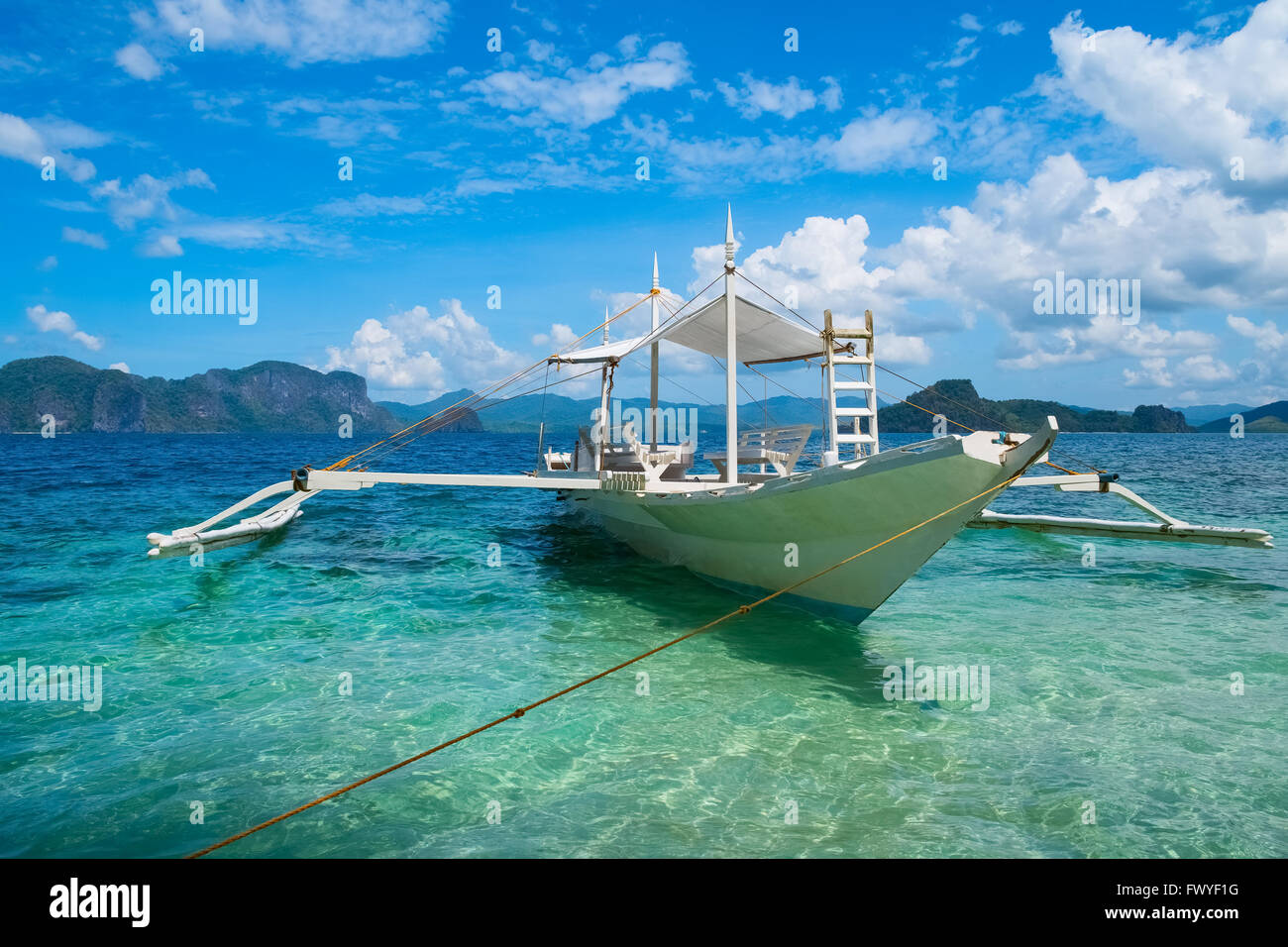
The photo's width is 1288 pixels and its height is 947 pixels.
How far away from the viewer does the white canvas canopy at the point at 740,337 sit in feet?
43.2

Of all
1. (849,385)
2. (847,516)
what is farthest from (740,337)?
(847,516)

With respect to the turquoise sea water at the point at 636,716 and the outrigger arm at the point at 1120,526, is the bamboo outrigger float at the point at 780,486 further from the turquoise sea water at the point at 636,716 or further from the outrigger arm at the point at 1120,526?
the turquoise sea water at the point at 636,716

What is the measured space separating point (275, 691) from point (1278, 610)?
51.8ft

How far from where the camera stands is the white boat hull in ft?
25.9

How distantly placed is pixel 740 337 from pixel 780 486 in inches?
234

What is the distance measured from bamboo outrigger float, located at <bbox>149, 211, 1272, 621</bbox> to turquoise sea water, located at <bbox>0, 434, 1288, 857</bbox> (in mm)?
923

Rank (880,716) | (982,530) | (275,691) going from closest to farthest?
1. (880,716)
2. (275,691)
3. (982,530)

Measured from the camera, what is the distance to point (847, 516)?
30.9 ft

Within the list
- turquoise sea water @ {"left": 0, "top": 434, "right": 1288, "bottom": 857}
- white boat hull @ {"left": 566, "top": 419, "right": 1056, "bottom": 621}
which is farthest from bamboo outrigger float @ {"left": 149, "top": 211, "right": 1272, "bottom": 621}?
turquoise sea water @ {"left": 0, "top": 434, "right": 1288, "bottom": 857}

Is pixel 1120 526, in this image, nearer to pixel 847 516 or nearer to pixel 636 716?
pixel 847 516

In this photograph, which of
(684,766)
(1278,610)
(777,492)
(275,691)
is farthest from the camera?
(1278,610)
